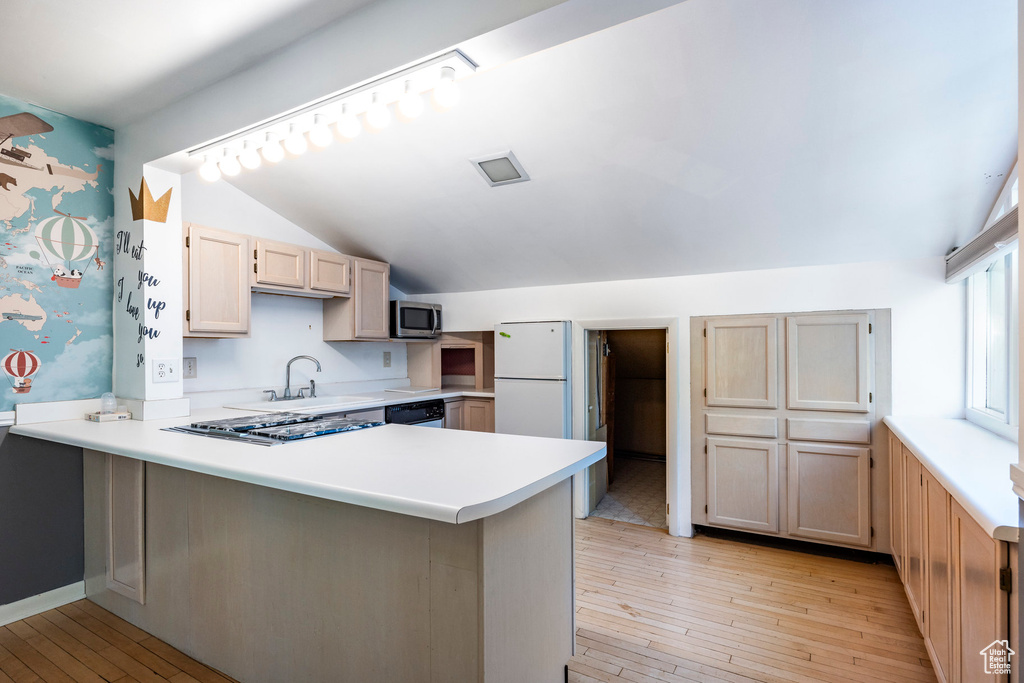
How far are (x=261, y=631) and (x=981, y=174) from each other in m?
3.84

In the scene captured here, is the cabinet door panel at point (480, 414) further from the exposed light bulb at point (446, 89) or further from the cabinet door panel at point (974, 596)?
the cabinet door panel at point (974, 596)

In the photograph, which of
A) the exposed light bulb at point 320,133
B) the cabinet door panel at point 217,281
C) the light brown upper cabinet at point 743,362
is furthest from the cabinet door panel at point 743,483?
the cabinet door panel at point 217,281

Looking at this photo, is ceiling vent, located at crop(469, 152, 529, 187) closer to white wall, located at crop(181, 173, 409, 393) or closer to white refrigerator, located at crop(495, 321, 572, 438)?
white refrigerator, located at crop(495, 321, 572, 438)

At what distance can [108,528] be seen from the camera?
2.51 metres

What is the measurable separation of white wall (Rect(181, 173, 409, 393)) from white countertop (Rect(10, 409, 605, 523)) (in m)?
1.24

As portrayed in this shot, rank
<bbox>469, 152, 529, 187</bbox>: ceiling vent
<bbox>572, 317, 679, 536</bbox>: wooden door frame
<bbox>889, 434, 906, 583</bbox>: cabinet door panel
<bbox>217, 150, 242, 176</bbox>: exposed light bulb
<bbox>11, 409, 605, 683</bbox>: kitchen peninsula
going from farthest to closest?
<bbox>572, 317, 679, 536</bbox>: wooden door frame → <bbox>469, 152, 529, 187</bbox>: ceiling vent → <bbox>889, 434, 906, 583</bbox>: cabinet door panel → <bbox>217, 150, 242, 176</bbox>: exposed light bulb → <bbox>11, 409, 605, 683</bbox>: kitchen peninsula

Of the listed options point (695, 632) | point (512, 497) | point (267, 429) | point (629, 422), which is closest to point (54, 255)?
point (267, 429)

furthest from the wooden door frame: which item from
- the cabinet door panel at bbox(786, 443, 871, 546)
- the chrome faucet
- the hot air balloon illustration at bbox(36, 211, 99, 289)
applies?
the hot air balloon illustration at bbox(36, 211, 99, 289)

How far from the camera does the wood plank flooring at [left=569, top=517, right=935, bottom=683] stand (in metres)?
2.10

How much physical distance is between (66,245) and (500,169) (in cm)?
239

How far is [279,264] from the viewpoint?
367 cm

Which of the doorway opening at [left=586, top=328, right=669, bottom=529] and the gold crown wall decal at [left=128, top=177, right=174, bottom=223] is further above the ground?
the gold crown wall decal at [left=128, top=177, right=174, bottom=223]

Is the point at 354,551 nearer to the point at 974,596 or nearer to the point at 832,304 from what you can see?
the point at 974,596

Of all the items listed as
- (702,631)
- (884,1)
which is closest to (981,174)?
(884,1)
